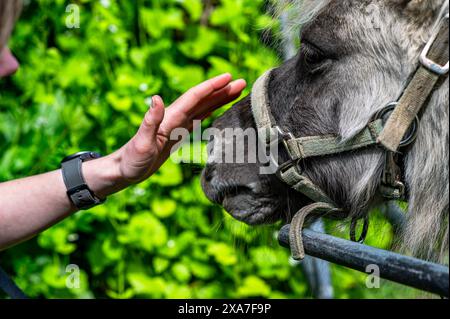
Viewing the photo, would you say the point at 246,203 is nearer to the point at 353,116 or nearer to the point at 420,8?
the point at 353,116

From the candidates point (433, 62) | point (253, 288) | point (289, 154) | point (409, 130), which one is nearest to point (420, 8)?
point (433, 62)

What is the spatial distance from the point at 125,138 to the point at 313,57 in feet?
6.04

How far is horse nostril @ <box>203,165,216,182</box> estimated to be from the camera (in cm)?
229

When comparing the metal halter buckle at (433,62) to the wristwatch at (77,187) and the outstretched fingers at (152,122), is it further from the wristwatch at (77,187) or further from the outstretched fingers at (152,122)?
the wristwatch at (77,187)

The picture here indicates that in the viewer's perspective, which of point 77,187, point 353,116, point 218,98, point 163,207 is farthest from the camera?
point 163,207

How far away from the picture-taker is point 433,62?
1.80 m

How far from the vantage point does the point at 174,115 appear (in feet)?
7.42

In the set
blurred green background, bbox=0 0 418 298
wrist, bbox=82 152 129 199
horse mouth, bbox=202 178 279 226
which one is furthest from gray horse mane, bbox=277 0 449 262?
blurred green background, bbox=0 0 418 298

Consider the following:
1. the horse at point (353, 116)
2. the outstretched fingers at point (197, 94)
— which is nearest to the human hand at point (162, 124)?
the outstretched fingers at point (197, 94)

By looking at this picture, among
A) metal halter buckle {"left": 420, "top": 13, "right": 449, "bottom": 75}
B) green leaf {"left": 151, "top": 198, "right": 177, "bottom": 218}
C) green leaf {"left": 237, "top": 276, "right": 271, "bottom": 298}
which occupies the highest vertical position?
metal halter buckle {"left": 420, "top": 13, "right": 449, "bottom": 75}

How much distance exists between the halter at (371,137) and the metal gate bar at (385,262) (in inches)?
3.4

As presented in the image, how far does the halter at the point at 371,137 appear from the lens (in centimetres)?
181

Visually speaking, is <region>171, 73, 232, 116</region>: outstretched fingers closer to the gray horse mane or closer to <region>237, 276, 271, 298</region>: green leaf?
the gray horse mane

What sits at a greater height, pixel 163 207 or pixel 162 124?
pixel 162 124
